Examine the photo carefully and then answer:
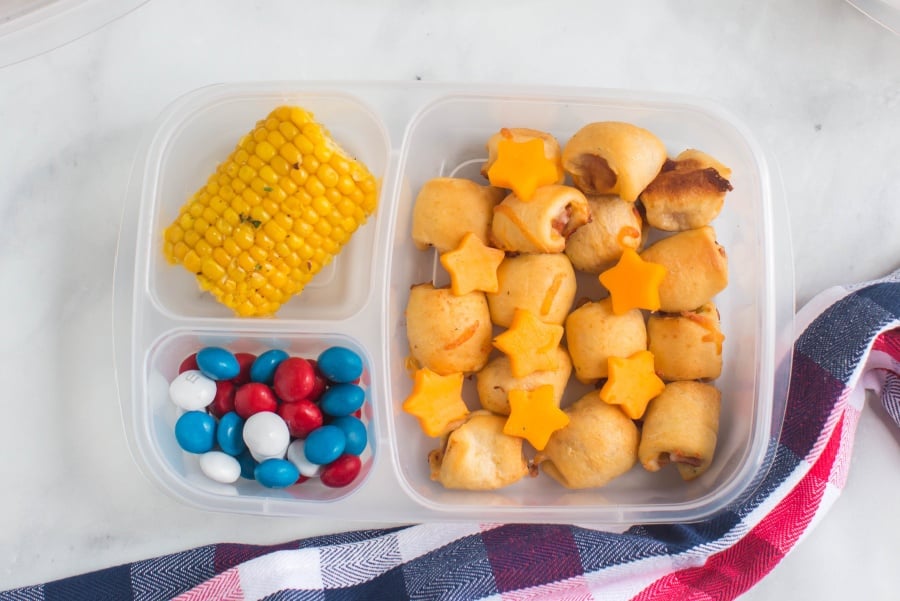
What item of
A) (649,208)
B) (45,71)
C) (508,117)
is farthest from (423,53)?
(45,71)

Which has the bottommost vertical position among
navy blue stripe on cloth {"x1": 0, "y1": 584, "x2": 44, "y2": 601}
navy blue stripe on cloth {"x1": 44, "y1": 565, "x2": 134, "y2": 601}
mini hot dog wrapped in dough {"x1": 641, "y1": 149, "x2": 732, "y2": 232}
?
navy blue stripe on cloth {"x1": 0, "y1": 584, "x2": 44, "y2": 601}

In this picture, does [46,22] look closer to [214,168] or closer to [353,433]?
[214,168]

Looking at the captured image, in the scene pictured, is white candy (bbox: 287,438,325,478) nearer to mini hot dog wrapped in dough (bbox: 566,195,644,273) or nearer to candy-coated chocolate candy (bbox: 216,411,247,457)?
candy-coated chocolate candy (bbox: 216,411,247,457)

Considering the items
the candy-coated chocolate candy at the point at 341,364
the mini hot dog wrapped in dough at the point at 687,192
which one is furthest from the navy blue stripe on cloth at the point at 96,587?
the mini hot dog wrapped in dough at the point at 687,192

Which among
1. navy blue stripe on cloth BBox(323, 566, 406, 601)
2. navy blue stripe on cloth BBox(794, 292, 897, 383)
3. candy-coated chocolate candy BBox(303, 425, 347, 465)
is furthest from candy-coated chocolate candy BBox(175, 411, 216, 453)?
navy blue stripe on cloth BBox(794, 292, 897, 383)

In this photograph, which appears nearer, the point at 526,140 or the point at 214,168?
the point at 526,140

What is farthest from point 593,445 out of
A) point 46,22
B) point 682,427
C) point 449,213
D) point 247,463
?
point 46,22
